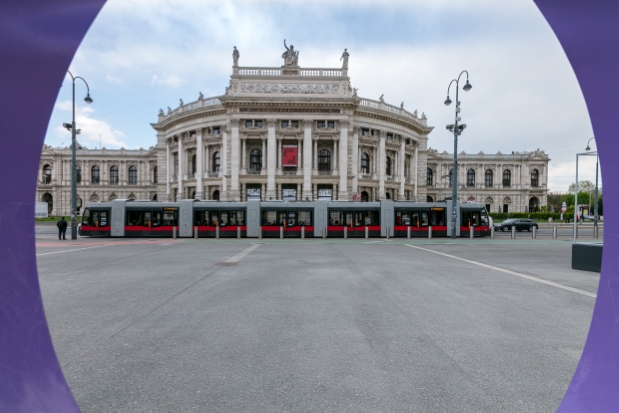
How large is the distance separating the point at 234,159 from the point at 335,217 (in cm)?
2333

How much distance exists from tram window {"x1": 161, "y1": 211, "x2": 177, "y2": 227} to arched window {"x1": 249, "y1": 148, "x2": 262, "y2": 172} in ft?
74.6

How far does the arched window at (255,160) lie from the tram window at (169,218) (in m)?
22.8

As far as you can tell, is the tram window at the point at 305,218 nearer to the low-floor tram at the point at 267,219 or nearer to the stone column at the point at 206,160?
the low-floor tram at the point at 267,219

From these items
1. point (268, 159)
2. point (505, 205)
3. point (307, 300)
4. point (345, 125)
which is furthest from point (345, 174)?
point (505, 205)

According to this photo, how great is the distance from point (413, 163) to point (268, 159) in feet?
85.1

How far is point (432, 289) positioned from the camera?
26.0ft

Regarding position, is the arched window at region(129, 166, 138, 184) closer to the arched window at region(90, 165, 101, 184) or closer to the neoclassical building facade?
the arched window at region(90, 165, 101, 184)

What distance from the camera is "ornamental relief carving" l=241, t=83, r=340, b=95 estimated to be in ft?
139

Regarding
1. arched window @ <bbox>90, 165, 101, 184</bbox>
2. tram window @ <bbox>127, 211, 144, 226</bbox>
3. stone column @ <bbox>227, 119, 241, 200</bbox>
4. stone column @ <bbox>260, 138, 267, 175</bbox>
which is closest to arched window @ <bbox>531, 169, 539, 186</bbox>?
stone column @ <bbox>260, 138, 267, 175</bbox>

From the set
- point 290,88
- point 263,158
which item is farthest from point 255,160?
point 290,88

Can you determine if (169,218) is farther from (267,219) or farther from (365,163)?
(365,163)

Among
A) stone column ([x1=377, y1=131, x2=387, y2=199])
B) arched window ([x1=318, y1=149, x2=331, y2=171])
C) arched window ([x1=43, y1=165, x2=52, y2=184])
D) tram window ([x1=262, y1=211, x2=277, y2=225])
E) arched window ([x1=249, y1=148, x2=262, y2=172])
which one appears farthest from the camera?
arched window ([x1=43, y1=165, x2=52, y2=184])

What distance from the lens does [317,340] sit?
4.75m

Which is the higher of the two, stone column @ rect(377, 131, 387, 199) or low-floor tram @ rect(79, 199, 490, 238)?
stone column @ rect(377, 131, 387, 199)
